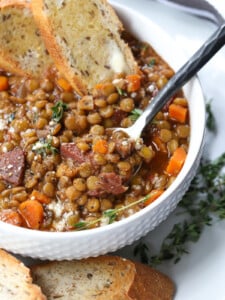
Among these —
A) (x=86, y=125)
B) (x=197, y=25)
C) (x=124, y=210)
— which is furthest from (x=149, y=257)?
(x=197, y=25)

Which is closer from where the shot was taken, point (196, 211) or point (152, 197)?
point (152, 197)

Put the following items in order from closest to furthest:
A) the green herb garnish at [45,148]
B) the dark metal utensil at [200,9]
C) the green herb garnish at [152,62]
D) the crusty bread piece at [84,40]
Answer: the green herb garnish at [45,148] → the crusty bread piece at [84,40] → the green herb garnish at [152,62] → the dark metal utensil at [200,9]

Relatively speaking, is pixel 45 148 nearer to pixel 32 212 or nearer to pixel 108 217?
pixel 32 212

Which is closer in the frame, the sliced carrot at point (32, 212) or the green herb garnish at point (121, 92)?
the sliced carrot at point (32, 212)

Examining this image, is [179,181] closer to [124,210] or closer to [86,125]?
[124,210]

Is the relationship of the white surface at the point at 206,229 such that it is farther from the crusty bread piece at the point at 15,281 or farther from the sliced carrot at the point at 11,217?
the sliced carrot at the point at 11,217

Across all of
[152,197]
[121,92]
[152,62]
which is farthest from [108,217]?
[152,62]

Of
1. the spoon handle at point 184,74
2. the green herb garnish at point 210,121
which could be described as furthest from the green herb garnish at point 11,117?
the green herb garnish at point 210,121
